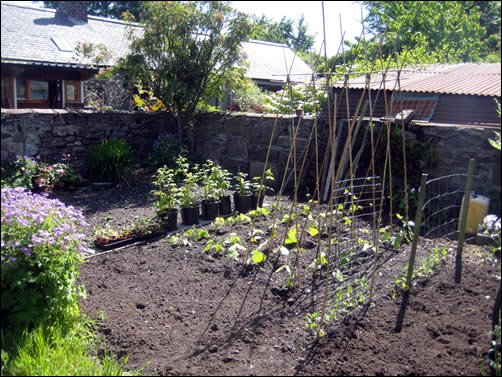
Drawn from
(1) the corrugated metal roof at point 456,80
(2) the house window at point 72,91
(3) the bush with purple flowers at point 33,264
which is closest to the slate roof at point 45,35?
(2) the house window at point 72,91

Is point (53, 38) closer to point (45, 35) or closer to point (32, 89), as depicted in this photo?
point (45, 35)

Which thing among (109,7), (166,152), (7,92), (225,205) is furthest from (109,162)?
(109,7)

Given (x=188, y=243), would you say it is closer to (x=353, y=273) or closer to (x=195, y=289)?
(x=195, y=289)

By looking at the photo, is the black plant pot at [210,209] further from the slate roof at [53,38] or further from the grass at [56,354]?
the slate roof at [53,38]

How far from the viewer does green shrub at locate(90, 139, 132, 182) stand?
792 cm

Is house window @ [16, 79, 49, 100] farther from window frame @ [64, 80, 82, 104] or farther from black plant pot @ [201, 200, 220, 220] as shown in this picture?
black plant pot @ [201, 200, 220, 220]

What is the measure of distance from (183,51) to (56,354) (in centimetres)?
707

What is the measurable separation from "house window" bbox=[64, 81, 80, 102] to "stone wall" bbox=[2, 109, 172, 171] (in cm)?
609

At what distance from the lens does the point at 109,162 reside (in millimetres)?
7926

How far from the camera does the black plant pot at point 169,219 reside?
5.34 meters

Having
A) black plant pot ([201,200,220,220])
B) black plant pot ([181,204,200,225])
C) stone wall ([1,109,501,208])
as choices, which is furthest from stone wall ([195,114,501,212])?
black plant pot ([181,204,200,225])

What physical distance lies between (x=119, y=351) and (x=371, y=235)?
9.65ft

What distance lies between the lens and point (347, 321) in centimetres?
321

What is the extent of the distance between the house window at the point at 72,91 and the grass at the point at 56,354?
12.3 meters
